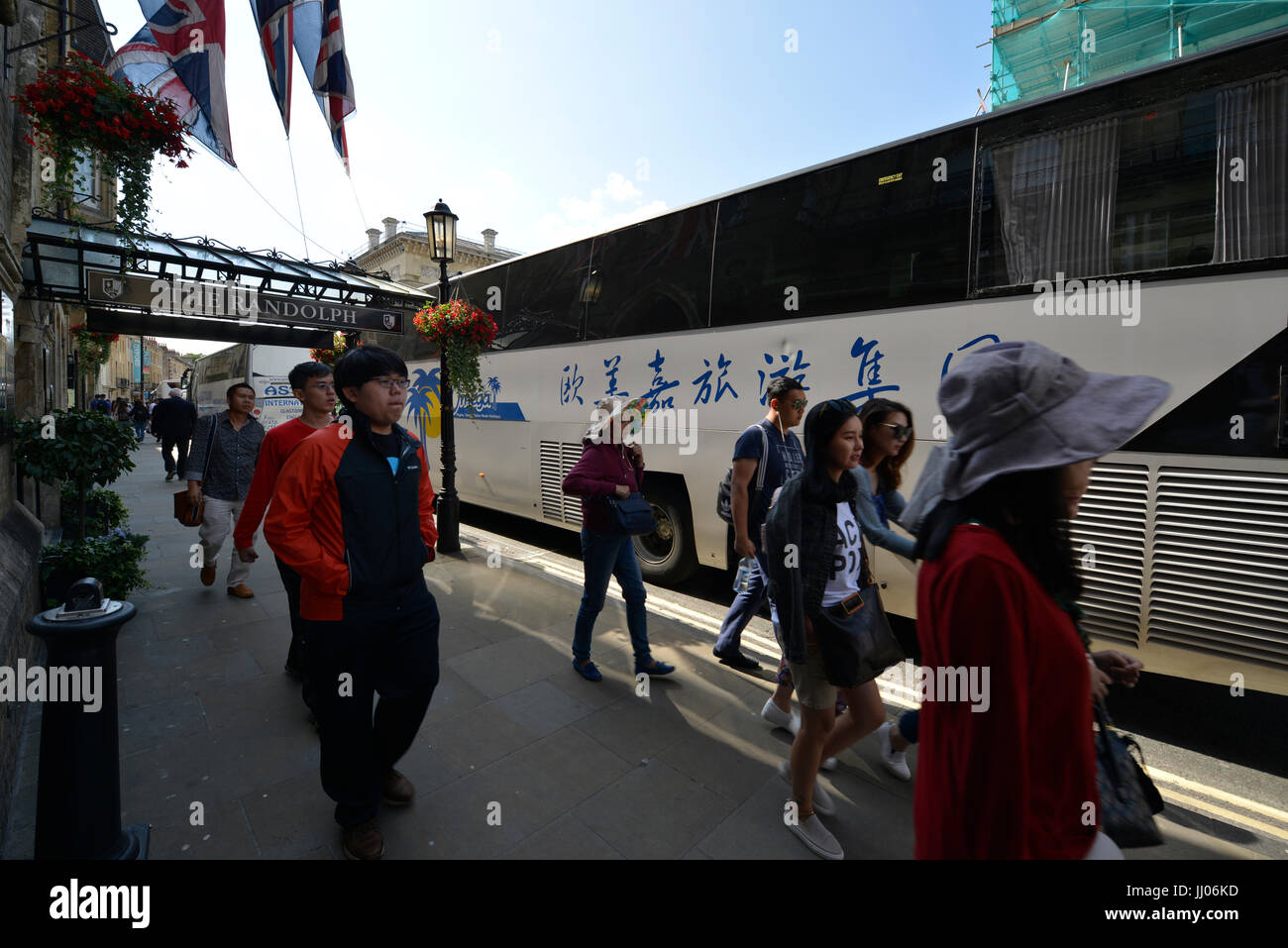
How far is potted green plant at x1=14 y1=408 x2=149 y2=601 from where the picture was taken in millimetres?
4242

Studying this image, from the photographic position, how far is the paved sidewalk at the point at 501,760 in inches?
96.1

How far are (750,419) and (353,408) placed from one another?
3.57 meters

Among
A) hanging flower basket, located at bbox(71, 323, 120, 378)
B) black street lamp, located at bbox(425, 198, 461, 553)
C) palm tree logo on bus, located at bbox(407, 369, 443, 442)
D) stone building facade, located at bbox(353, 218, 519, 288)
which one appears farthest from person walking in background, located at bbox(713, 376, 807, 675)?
stone building facade, located at bbox(353, 218, 519, 288)

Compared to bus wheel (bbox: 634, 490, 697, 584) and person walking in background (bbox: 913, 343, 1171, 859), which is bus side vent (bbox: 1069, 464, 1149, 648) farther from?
bus wheel (bbox: 634, 490, 697, 584)

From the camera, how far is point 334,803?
2.65 meters

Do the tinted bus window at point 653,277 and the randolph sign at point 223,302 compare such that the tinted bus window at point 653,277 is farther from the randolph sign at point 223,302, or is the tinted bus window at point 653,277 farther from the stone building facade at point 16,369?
the randolph sign at point 223,302

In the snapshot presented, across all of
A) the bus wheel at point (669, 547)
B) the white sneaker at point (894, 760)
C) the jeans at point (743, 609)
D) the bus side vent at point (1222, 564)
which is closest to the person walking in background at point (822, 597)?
the white sneaker at point (894, 760)

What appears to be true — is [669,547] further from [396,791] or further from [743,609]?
[396,791]

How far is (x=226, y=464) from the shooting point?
514cm

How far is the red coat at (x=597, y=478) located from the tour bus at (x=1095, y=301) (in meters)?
1.91

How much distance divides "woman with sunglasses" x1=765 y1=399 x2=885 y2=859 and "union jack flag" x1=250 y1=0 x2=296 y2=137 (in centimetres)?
801

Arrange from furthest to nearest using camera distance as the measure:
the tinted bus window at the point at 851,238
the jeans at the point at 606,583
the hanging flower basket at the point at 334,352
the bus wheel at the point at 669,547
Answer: the hanging flower basket at the point at 334,352, the bus wheel at the point at 669,547, the tinted bus window at the point at 851,238, the jeans at the point at 606,583
